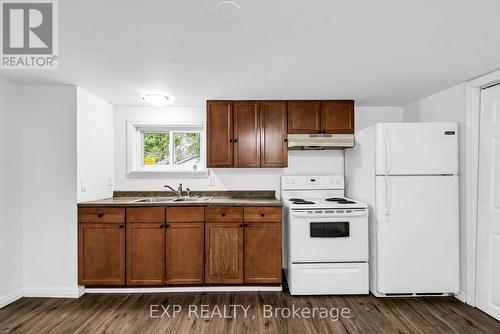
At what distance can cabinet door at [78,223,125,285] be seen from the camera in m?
2.76

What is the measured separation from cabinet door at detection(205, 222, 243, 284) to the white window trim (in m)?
0.95

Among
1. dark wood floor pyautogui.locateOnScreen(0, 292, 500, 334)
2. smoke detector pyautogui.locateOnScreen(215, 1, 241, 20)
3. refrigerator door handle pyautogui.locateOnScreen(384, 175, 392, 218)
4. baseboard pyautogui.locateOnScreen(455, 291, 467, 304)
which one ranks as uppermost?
smoke detector pyautogui.locateOnScreen(215, 1, 241, 20)

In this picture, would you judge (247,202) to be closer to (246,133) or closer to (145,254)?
(246,133)

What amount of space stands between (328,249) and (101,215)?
2427 mm

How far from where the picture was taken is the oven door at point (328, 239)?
273 centimetres

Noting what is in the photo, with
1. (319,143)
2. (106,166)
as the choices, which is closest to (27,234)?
(106,166)

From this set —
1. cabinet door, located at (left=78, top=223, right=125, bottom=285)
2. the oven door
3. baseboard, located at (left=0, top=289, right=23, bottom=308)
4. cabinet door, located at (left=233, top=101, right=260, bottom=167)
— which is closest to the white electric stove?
the oven door

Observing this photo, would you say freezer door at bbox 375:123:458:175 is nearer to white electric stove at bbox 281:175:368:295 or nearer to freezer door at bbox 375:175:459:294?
A: freezer door at bbox 375:175:459:294

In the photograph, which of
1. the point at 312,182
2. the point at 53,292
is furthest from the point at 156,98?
the point at 53,292

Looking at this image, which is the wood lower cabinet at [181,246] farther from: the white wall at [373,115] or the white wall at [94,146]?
the white wall at [373,115]

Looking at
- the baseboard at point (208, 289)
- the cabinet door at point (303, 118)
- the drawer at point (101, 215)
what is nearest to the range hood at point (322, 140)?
the cabinet door at point (303, 118)

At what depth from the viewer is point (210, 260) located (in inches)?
112

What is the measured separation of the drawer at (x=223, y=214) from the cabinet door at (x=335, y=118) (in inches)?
57.3

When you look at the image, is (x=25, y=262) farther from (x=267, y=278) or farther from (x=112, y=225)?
(x=267, y=278)
